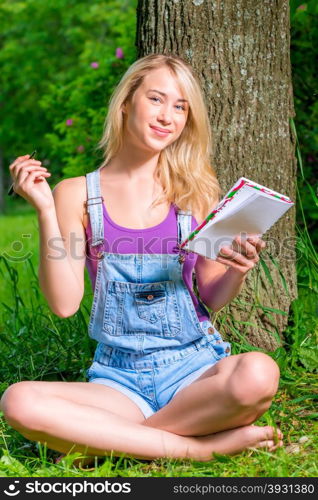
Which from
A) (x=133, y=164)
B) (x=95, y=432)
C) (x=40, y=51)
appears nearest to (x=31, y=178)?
(x=133, y=164)

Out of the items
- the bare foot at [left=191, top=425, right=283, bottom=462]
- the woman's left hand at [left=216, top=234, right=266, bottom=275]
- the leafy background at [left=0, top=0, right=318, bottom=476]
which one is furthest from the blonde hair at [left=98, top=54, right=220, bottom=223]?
the bare foot at [left=191, top=425, right=283, bottom=462]

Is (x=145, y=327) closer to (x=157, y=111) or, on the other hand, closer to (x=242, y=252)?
(x=242, y=252)

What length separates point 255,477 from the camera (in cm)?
224

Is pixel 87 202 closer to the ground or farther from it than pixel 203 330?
farther from it

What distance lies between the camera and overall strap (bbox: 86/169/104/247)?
8.72 ft

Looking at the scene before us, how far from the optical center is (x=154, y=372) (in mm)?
2600

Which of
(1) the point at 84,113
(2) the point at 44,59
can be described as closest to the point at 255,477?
(1) the point at 84,113

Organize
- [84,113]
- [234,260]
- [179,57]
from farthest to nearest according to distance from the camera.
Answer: [84,113] < [179,57] < [234,260]

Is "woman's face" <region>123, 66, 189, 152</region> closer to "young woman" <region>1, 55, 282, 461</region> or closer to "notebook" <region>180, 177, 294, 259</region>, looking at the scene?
"young woman" <region>1, 55, 282, 461</region>

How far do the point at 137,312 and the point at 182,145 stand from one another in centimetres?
69

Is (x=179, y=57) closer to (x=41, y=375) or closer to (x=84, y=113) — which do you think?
(x=41, y=375)

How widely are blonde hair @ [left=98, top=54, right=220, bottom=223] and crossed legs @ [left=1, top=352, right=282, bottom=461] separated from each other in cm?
69

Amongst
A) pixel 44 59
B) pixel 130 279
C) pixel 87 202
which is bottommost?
pixel 44 59
